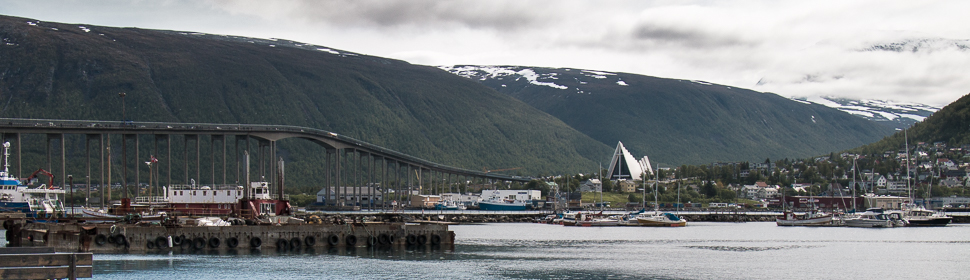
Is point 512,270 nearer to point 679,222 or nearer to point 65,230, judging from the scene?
point 65,230

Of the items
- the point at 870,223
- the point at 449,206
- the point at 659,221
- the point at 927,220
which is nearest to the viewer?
the point at 870,223

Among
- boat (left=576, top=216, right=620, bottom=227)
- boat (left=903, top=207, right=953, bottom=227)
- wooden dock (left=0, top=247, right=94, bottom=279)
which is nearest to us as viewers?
wooden dock (left=0, top=247, right=94, bottom=279)

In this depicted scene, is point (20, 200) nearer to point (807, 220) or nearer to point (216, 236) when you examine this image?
point (216, 236)

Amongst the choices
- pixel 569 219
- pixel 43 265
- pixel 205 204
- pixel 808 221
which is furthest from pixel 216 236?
pixel 808 221

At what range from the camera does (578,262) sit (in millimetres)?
63625

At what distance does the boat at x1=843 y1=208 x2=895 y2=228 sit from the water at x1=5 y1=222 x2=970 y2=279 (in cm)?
4186

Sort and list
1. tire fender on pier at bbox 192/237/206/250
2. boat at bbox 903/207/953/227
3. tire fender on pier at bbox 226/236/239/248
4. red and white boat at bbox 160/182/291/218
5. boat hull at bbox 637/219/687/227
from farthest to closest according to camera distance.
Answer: boat hull at bbox 637/219/687/227
boat at bbox 903/207/953/227
red and white boat at bbox 160/182/291/218
tire fender on pier at bbox 226/236/239/248
tire fender on pier at bbox 192/237/206/250

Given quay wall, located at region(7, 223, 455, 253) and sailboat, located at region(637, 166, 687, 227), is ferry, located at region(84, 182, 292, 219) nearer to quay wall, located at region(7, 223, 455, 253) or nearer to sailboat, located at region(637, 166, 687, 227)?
quay wall, located at region(7, 223, 455, 253)

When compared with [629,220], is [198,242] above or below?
above

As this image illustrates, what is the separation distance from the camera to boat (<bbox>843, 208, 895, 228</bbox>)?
130m

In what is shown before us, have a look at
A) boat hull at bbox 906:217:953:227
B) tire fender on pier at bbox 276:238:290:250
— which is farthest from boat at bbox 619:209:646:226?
tire fender on pier at bbox 276:238:290:250

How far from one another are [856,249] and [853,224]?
180 ft

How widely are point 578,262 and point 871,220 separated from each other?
3233 inches

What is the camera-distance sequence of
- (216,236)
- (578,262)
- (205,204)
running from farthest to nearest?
1. (205,204)
2. (216,236)
3. (578,262)
